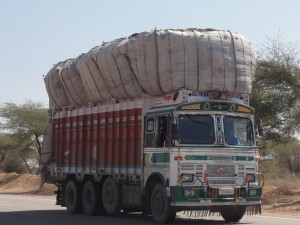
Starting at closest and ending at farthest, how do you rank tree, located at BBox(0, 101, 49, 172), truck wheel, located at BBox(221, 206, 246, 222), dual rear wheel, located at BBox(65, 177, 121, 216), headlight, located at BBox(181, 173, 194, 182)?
headlight, located at BBox(181, 173, 194, 182), truck wheel, located at BBox(221, 206, 246, 222), dual rear wheel, located at BBox(65, 177, 121, 216), tree, located at BBox(0, 101, 49, 172)

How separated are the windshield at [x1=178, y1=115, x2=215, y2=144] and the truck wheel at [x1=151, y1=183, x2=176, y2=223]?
52.4 inches

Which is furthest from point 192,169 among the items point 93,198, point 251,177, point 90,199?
point 90,199

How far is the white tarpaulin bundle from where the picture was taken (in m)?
15.6

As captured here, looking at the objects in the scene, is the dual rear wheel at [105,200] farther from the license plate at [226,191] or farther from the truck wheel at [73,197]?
the license plate at [226,191]

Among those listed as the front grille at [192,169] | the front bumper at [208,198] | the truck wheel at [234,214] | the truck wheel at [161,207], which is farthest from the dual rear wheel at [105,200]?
the truck wheel at [234,214]

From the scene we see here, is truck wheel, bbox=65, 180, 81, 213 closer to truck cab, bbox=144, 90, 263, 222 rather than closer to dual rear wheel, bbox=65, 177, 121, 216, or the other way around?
dual rear wheel, bbox=65, 177, 121, 216

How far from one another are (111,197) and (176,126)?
371 cm

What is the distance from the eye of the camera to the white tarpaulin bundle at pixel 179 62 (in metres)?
15.6

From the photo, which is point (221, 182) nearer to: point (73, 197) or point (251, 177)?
point (251, 177)

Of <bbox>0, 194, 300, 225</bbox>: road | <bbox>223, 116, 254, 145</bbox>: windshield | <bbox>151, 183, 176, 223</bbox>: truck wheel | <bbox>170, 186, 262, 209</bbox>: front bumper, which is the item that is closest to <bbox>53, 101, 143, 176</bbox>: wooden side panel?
<bbox>151, 183, 176, 223</bbox>: truck wheel

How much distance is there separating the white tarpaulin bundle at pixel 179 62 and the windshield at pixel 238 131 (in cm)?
74

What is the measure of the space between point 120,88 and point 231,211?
4.32m

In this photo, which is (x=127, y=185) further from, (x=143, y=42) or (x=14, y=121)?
(x=14, y=121)

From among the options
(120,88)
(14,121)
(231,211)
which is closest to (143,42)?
(120,88)
